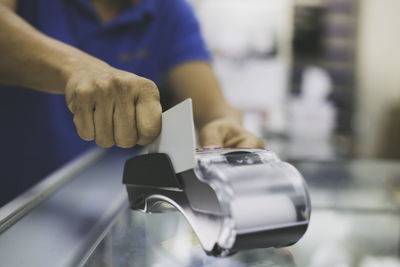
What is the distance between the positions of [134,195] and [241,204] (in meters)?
0.20

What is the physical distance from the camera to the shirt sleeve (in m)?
0.97

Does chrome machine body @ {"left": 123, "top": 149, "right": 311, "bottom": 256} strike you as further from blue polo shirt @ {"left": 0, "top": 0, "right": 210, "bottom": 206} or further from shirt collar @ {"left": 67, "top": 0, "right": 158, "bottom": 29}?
shirt collar @ {"left": 67, "top": 0, "right": 158, "bottom": 29}

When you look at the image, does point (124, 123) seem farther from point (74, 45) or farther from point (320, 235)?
point (74, 45)

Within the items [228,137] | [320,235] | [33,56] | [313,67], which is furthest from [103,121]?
[313,67]

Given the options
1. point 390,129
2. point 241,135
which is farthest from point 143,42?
point 390,129

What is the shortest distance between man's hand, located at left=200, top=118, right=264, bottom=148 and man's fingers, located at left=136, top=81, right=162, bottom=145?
0.19m

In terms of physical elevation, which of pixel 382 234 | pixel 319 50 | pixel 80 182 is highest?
pixel 80 182

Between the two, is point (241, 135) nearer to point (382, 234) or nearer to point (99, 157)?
point (382, 234)

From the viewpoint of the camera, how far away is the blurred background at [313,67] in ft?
8.79

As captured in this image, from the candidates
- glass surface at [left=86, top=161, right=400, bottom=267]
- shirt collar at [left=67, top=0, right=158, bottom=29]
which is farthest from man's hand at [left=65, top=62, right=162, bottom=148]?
shirt collar at [left=67, top=0, right=158, bottom=29]

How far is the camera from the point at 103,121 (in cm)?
41

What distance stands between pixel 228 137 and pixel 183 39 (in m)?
0.44

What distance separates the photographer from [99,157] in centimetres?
96

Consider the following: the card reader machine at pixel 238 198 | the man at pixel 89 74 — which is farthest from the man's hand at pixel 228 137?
the card reader machine at pixel 238 198
